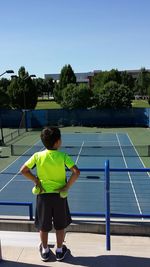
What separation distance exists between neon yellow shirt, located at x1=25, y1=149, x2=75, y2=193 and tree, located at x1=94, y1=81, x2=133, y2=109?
4413 centimetres

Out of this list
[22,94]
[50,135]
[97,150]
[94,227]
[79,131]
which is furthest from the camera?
[22,94]

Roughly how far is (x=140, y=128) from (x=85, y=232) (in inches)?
1532

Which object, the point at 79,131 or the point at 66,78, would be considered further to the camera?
the point at 66,78

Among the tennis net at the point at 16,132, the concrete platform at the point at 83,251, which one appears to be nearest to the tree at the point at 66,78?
the tennis net at the point at 16,132

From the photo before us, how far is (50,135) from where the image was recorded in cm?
475

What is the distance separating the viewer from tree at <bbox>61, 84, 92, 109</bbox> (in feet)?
164

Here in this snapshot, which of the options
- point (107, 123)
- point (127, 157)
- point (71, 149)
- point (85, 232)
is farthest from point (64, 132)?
point (85, 232)

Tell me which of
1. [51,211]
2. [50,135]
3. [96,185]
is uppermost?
[50,135]

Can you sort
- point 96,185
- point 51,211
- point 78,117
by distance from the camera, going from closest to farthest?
point 51,211 → point 96,185 → point 78,117

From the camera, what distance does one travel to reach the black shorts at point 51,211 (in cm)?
493

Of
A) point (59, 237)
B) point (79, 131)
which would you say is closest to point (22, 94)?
point (79, 131)

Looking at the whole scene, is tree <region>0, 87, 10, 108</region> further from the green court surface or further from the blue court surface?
the blue court surface

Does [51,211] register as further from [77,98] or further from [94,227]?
[77,98]

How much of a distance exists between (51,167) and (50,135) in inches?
15.6
